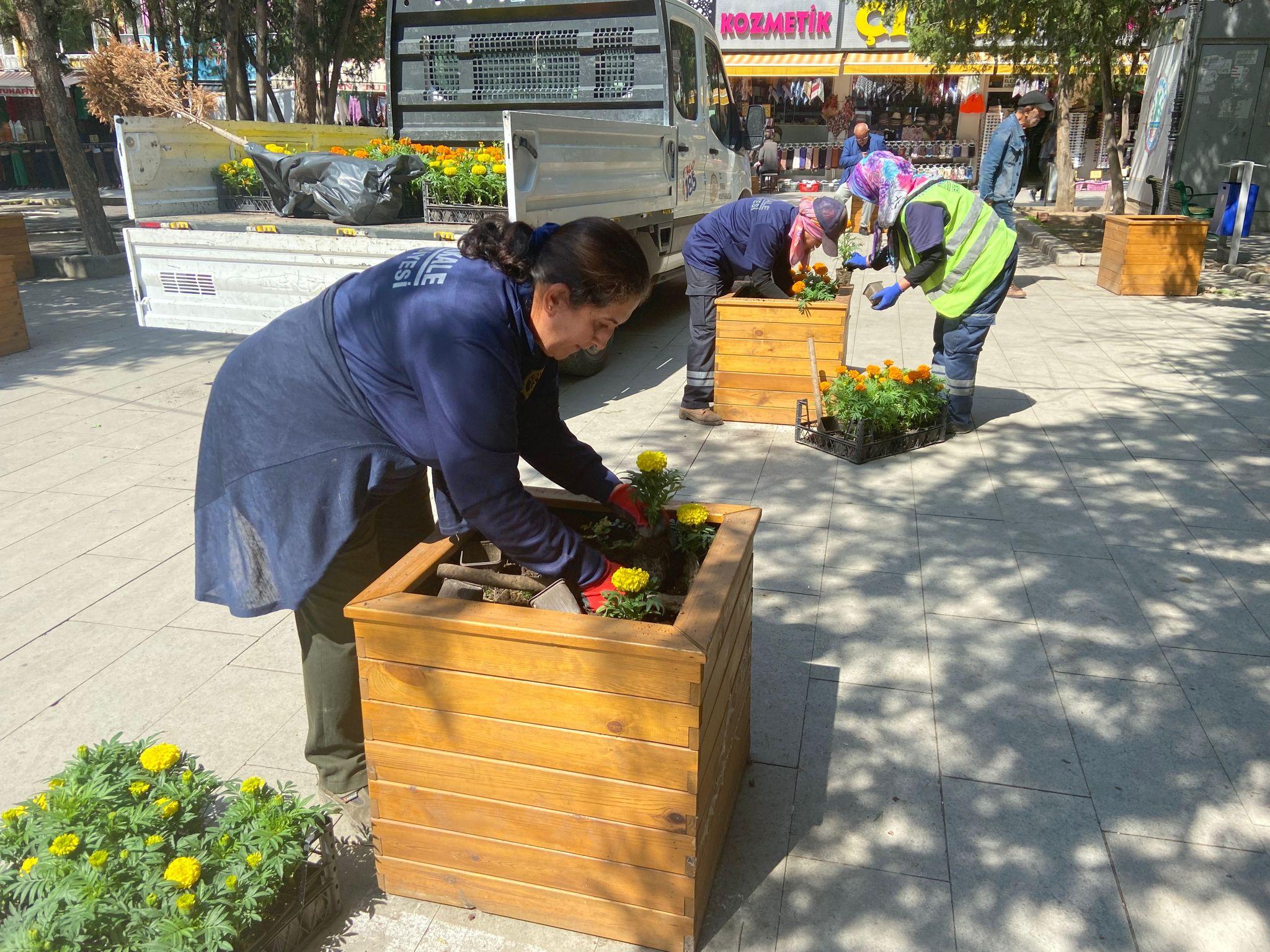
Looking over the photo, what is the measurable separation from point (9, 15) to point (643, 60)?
44.0ft

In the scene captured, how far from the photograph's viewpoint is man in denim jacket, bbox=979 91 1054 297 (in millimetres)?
9594

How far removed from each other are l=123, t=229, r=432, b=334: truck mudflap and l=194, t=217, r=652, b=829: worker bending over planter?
373 cm

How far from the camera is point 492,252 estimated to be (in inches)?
82.4

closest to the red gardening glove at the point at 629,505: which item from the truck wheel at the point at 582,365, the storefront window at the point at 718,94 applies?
the truck wheel at the point at 582,365

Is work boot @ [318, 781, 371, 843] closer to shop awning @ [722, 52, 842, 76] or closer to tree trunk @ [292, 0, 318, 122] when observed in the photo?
tree trunk @ [292, 0, 318, 122]

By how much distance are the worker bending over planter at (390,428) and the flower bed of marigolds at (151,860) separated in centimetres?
40

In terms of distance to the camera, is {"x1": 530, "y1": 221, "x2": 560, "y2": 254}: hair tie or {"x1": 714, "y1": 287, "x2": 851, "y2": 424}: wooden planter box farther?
{"x1": 714, "y1": 287, "x2": 851, "y2": 424}: wooden planter box

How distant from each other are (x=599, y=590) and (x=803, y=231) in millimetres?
4171

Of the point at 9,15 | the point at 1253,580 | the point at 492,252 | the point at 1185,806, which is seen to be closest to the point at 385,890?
the point at 492,252

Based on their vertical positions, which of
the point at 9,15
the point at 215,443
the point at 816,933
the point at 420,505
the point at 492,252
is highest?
the point at 9,15

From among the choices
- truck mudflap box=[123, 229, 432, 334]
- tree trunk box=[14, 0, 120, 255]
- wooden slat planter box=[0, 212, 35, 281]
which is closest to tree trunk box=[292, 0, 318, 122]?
tree trunk box=[14, 0, 120, 255]

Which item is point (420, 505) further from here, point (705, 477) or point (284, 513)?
point (705, 477)

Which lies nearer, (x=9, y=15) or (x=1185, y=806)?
(x=1185, y=806)

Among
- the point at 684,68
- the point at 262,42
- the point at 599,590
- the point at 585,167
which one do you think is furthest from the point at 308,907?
the point at 262,42
